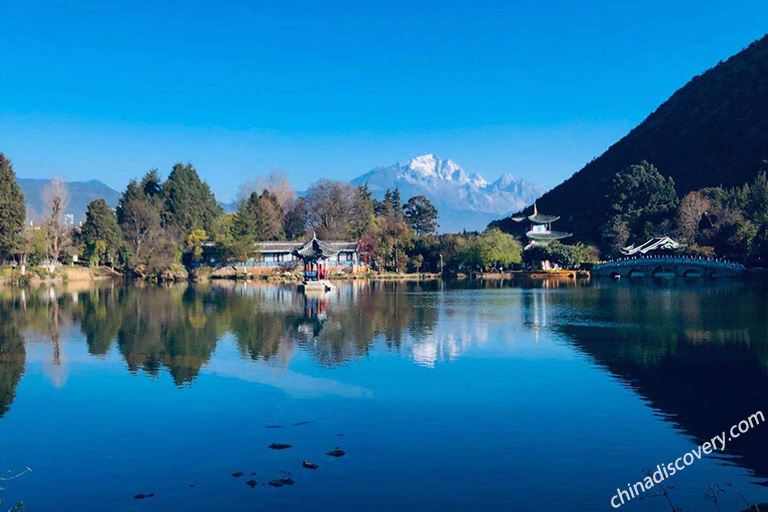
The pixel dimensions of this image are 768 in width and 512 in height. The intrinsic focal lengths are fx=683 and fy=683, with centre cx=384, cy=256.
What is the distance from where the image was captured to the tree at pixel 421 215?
99.5 meters

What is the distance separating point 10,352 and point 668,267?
61262 mm

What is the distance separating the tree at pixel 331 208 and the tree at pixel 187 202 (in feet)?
43.0

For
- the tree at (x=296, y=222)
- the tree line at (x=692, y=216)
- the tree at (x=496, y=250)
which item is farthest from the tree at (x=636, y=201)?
the tree at (x=296, y=222)

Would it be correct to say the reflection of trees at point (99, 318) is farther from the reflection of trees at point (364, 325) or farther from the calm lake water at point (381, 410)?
the reflection of trees at point (364, 325)

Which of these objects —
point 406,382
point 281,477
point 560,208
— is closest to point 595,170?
point 560,208

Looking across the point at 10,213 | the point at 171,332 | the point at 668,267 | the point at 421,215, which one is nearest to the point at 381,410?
the point at 171,332

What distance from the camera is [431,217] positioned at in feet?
329

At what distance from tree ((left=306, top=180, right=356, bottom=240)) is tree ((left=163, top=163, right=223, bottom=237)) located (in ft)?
43.0

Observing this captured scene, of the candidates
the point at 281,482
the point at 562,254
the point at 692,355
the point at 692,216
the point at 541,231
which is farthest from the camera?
the point at 541,231

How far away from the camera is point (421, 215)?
326 feet

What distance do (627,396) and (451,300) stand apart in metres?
27.8

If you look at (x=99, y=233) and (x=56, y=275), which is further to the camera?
(x=99, y=233)

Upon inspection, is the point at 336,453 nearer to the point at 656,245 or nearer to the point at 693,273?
the point at 693,273

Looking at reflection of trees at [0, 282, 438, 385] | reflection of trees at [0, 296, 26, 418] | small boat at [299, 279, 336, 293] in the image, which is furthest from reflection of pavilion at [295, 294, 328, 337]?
reflection of trees at [0, 296, 26, 418]
